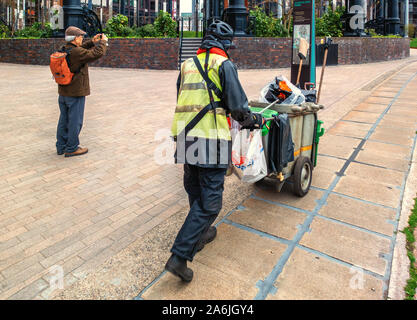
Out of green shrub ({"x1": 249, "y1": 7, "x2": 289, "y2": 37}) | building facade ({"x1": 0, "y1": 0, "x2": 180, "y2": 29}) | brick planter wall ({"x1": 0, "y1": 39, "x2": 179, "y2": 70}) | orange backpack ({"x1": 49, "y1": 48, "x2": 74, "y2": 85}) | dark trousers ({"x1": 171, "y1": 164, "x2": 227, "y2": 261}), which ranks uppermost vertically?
building facade ({"x1": 0, "y1": 0, "x2": 180, "y2": 29})

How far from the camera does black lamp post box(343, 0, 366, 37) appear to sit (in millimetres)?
21500

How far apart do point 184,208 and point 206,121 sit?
4.98 ft

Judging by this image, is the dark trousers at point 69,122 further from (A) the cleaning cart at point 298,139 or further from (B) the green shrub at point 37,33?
(B) the green shrub at point 37,33

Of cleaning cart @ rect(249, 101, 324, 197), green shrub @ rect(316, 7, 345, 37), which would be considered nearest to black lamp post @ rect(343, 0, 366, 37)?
green shrub @ rect(316, 7, 345, 37)

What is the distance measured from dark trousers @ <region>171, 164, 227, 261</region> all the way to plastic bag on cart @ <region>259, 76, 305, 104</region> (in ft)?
5.25

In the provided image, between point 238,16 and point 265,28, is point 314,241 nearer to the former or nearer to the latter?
point 238,16

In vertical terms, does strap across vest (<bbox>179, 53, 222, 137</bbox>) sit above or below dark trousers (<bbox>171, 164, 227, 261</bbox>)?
above

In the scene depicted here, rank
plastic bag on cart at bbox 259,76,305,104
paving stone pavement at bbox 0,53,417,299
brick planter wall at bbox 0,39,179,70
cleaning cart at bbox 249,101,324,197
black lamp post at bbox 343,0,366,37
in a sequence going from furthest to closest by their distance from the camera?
black lamp post at bbox 343,0,366,37 < brick planter wall at bbox 0,39,179,70 < plastic bag on cart at bbox 259,76,305,104 < cleaning cart at bbox 249,101,324,197 < paving stone pavement at bbox 0,53,417,299

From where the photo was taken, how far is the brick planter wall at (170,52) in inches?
713

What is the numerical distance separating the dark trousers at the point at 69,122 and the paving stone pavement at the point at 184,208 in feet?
0.80

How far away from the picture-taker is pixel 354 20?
21.7 meters

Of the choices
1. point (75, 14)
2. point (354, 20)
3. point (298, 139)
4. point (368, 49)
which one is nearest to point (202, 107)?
point (298, 139)

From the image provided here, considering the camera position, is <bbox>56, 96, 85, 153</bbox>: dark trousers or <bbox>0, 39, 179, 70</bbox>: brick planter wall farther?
<bbox>0, 39, 179, 70</bbox>: brick planter wall

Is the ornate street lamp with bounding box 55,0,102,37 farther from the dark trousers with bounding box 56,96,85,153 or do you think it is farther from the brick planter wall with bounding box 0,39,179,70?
the dark trousers with bounding box 56,96,85,153
